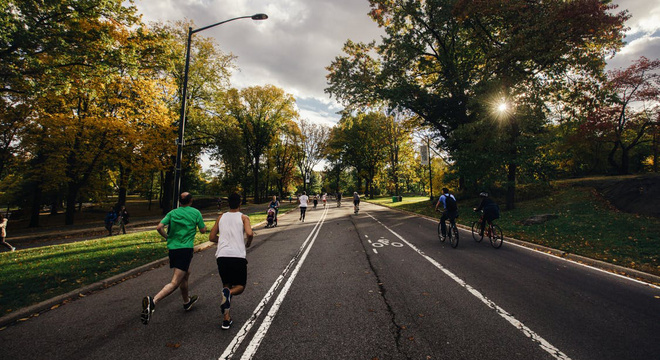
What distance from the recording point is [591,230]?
9445mm

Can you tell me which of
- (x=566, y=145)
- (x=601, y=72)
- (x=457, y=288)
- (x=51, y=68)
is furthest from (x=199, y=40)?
(x=566, y=145)

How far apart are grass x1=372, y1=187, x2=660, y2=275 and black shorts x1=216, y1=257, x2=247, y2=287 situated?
9472 mm

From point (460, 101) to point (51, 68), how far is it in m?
23.5

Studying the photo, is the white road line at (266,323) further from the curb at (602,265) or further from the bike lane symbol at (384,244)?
the curb at (602,265)

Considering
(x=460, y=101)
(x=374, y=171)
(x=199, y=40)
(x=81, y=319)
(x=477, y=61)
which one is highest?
(x=199, y=40)

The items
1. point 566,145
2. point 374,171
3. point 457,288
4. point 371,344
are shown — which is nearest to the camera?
point 371,344

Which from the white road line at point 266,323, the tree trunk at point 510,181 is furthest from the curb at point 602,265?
the white road line at point 266,323

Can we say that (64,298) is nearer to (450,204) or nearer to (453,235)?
(453,235)

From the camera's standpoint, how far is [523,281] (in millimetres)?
5246

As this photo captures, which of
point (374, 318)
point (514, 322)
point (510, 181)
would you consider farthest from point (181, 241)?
point (510, 181)

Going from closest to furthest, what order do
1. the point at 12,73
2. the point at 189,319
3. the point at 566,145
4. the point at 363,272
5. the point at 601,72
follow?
1. the point at 189,319
2. the point at 363,272
3. the point at 12,73
4. the point at 601,72
5. the point at 566,145

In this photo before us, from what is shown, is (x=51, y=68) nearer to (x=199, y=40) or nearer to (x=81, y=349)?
(x=81, y=349)

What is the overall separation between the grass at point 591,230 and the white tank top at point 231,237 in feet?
31.4

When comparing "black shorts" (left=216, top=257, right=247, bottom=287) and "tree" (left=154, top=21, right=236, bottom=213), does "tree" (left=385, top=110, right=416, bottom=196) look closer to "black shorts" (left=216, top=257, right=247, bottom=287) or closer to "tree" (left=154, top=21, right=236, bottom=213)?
"tree" (left=154, top=21, right=236, bottom=213)
